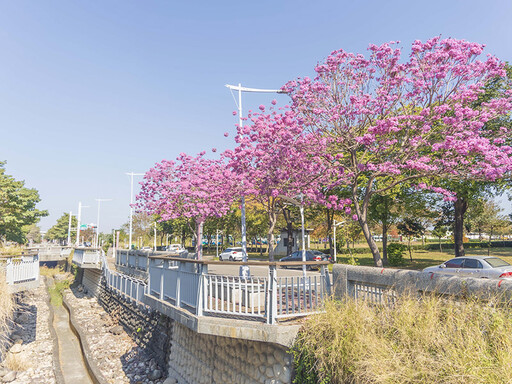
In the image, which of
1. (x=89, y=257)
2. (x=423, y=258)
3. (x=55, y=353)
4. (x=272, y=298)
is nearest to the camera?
(x=272, y=298)

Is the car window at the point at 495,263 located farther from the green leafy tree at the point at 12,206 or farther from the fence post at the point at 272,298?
the green leafy tree at the point at 12,206

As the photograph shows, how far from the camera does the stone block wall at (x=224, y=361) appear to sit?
6748 mm

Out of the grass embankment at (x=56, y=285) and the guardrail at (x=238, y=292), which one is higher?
the guardrail at (x=238, y=292)

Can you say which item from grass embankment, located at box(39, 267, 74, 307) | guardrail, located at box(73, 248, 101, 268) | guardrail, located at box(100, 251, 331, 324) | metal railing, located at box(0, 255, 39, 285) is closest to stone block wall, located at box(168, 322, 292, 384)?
guardrail, located at box(100, 251, 331, 324)

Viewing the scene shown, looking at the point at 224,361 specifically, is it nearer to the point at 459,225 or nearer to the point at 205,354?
the point at 205,354

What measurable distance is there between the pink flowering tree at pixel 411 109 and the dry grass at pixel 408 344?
5.51 m

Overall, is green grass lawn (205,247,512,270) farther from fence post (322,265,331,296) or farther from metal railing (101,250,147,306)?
fence post (322,265,331,296)

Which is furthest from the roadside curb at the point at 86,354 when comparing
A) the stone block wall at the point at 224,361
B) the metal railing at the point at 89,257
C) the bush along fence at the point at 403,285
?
the bush along fence at the point at 403,285

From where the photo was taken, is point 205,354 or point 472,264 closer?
point 205,354

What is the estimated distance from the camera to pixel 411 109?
11.3 metres

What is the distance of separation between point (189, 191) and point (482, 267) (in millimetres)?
14953

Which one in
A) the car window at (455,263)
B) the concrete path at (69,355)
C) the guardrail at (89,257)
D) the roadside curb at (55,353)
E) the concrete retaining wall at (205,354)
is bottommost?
the concrete path at (69,355)

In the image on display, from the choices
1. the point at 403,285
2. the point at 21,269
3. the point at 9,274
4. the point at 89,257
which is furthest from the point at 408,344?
the point at 89,257

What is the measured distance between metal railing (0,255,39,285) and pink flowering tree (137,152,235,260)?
7.15 meters
